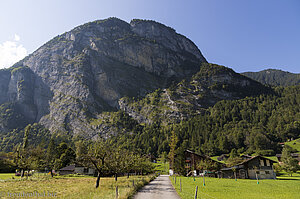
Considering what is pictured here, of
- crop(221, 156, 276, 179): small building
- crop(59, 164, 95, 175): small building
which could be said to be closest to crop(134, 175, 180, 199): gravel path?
crop(221, 156, 276, 179): small building

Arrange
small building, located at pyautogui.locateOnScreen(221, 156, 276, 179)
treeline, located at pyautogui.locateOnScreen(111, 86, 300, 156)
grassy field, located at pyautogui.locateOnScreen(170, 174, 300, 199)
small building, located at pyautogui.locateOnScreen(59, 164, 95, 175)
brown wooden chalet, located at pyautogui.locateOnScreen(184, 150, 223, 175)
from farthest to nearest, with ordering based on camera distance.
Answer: treeline, located at pyautogui.locateOnScreen(111, 86, 300, 156), small building, located at pyautogui.locateOnScreen(59, 164, 95, 175), brown wooden chalet, located at pyautogui.locateOnScreen(184, 150, 223, 175), small building, located at pyautogui.locateOnScreen(221, 156, 276, 179), grassy field, located at pyautogui.locateOnScreen(170, 174, 300, 199)

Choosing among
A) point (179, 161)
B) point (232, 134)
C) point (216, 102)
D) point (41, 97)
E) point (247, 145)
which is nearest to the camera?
point (179, 161)

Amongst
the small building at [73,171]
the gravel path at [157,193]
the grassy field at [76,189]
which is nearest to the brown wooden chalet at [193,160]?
the small building at [73,171]

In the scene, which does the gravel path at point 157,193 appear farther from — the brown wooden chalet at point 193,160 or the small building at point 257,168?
the brown wooden chalet at point 193,160

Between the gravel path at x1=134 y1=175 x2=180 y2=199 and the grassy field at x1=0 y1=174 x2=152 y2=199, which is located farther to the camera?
the grassy field at x1=0 y1=174 x2=152 y2=199

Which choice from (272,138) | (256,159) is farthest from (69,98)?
(272,138)

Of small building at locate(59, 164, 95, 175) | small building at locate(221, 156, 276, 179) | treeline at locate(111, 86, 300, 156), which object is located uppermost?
treeline at locate(111, 86, 300, 156)

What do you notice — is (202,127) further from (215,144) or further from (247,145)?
(247,145)

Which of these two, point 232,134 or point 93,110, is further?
point 93,110

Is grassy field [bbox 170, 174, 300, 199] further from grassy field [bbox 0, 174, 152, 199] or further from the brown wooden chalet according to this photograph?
the brown wooden chalet

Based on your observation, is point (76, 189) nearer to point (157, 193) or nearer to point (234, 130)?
point (157, 193)

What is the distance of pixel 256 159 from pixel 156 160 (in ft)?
260

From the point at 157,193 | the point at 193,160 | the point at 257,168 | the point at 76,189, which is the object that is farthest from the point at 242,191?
the point at 193,160

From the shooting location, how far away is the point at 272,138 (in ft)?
421
